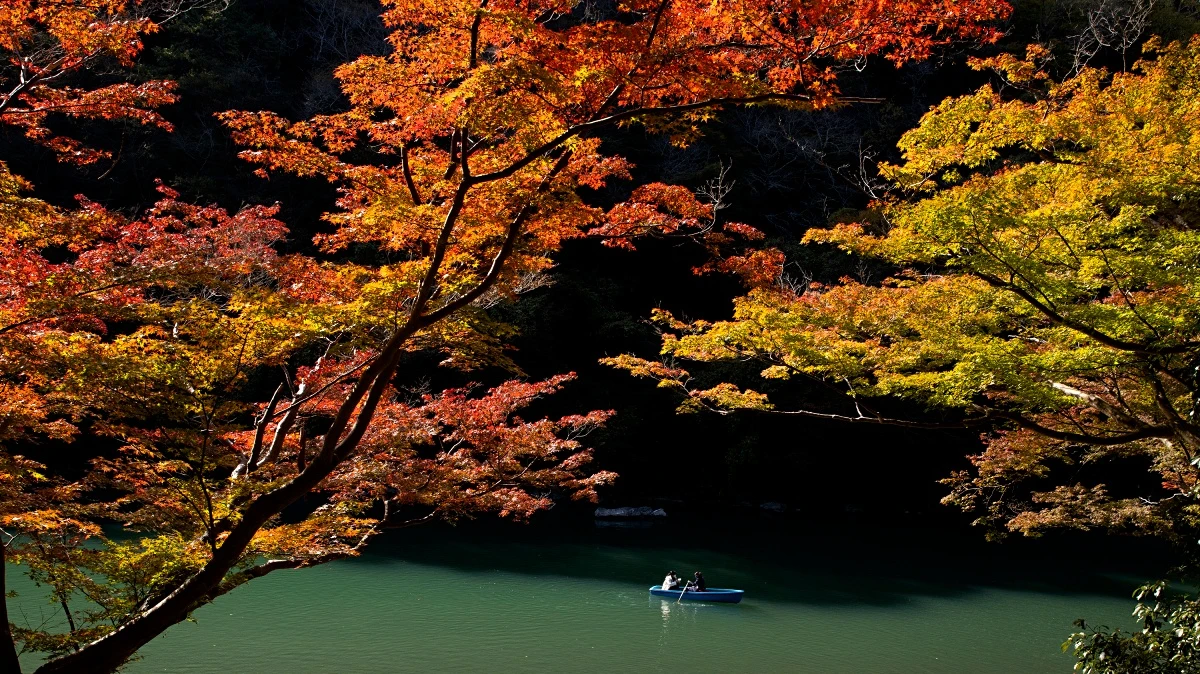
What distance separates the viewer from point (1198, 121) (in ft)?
15.7

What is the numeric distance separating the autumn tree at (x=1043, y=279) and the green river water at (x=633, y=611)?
3.63 meters

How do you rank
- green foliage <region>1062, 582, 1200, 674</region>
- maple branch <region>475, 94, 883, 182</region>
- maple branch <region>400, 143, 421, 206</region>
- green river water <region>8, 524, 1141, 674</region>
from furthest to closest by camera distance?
green river water <region>8, 524, 1141, 674</region>, maple branch <region>400, 143, 421, 206</region>, green foliage <region>1062, 582, 1200, 674</region>, maple branch <region>475, 94, 883, 182</region>

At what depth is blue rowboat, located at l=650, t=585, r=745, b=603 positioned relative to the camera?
36.5 feet

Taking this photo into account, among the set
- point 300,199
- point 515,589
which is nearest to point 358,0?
point 300,199

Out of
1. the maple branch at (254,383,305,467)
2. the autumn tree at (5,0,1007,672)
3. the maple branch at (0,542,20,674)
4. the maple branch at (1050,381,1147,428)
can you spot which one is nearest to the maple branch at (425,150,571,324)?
the autumn tree at (5,0,1007,672)

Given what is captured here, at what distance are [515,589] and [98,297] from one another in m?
8.70

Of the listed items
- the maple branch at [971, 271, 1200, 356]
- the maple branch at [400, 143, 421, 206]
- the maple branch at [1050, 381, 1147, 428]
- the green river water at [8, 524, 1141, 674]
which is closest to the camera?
the maple branch at [971, 271, 1200, 356]

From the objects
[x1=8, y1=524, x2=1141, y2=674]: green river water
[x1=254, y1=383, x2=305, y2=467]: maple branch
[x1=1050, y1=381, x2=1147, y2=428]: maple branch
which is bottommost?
[x1=8, y1=524, x2=1141, y2=674]: green river water

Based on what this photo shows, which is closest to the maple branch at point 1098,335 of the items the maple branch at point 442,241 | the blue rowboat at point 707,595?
the maple branch at point 442,241

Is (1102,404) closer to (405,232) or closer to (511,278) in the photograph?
(511,278)

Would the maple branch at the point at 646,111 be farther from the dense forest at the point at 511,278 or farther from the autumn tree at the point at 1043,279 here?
the autumn tree at the point at 1043,279

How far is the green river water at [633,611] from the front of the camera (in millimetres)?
8555

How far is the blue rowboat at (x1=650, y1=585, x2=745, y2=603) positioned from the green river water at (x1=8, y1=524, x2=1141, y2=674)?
5.5 inches

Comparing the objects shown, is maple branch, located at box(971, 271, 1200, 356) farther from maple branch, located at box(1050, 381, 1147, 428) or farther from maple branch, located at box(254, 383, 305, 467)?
maple branch, located at box(254, 383, 305, 467)
